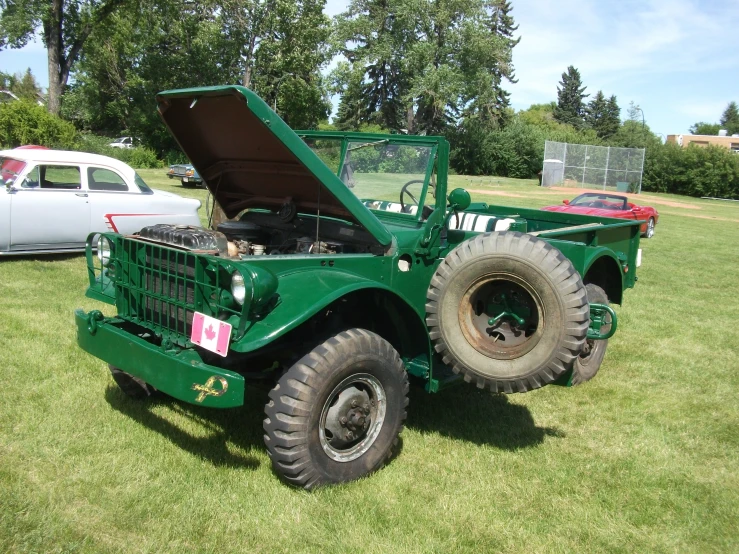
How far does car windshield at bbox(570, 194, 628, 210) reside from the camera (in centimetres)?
1812

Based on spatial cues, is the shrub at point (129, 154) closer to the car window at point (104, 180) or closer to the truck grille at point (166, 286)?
the car window at point (104, 180)

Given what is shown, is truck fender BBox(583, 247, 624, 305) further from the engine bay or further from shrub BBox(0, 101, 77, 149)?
shrub BBox(0, 101, 77, 149)

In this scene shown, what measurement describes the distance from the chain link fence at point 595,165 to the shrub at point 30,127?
24611mm

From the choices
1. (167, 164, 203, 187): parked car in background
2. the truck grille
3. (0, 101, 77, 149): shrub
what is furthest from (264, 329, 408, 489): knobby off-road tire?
→ (0, 101, 77, 149): shrub

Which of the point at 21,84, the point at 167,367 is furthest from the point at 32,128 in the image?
the point at 21,84

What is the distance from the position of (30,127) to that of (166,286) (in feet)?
78.6

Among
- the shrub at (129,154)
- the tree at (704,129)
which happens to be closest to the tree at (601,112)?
the tree at (704,129)

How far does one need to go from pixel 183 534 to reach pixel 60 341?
3.05 meters

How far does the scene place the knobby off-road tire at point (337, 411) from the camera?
317 centimetres

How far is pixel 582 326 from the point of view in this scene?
3.48 metres

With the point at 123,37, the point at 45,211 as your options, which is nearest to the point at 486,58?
the point at 123,37

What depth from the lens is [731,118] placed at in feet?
383

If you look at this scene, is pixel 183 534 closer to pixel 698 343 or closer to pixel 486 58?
pixel 698 343

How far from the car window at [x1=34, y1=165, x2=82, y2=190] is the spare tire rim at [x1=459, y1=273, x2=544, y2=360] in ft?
23.6
